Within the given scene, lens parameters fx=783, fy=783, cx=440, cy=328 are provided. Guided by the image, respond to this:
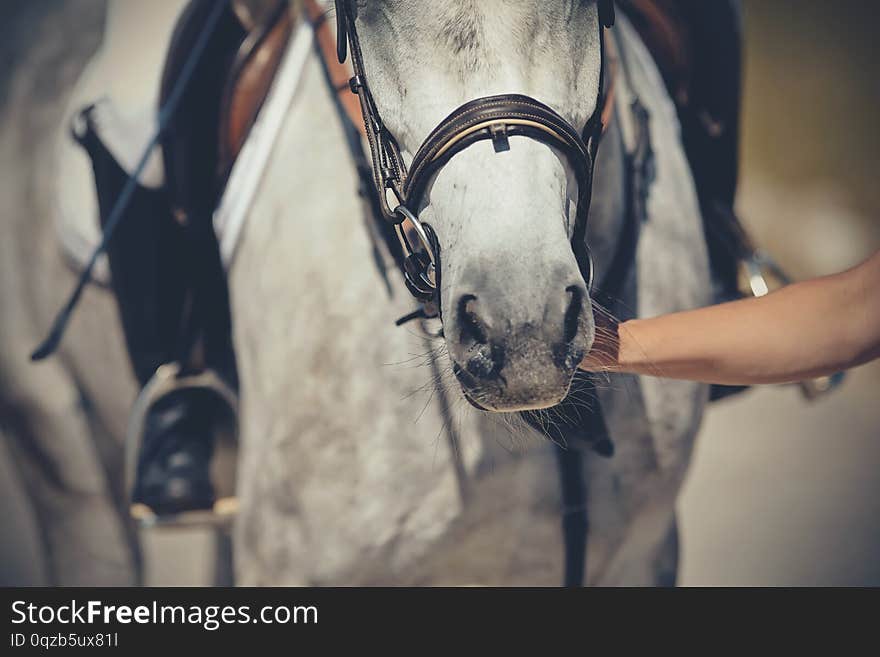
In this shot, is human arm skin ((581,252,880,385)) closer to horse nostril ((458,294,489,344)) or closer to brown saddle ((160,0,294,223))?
horse nostril ((458,294,489,344))

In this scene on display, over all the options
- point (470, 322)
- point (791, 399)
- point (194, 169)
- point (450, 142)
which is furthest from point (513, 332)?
point (791, 399)

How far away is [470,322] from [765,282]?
2.30 ft

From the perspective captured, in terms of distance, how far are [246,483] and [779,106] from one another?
6.84ft

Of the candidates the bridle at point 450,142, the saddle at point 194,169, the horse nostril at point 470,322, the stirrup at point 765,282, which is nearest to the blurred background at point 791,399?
the saddle at point 194,169

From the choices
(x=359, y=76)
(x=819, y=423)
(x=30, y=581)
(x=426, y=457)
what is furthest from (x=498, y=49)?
(x=819, y=423)

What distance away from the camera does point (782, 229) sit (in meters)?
2.79

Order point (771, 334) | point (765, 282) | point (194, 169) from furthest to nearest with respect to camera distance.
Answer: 1. point (765, 282)
2. point (194, 169)
3. point (771, 334)

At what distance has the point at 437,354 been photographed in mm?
700

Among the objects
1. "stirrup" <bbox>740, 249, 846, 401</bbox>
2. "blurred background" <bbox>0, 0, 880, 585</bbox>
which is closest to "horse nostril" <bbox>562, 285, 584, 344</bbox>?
"stirrup" <bbox>740, 249, 846, 401</bbox>

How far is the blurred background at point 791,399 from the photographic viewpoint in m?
1.62

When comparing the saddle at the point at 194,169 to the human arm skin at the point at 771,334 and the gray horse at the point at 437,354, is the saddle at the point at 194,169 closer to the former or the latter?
the gray horse at the point at 437,354

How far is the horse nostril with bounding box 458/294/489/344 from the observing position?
1.72 feet

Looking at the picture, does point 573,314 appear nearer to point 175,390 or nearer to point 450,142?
point 450,142

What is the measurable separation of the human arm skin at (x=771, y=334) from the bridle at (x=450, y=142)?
0.11 meters
